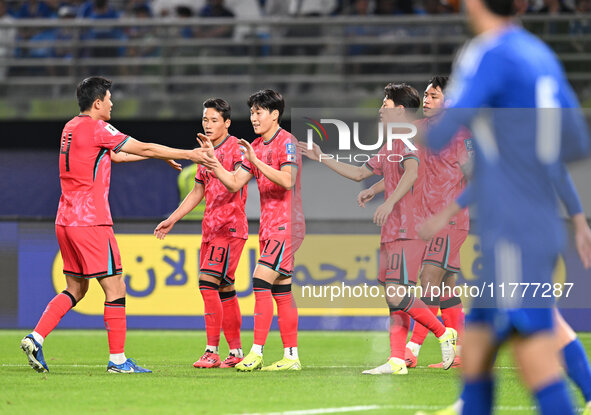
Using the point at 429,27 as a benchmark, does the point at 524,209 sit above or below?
below

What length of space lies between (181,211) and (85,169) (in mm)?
1003

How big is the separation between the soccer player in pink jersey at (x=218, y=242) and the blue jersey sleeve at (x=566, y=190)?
14.0 ft

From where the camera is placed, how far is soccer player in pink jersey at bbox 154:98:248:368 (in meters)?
8.05

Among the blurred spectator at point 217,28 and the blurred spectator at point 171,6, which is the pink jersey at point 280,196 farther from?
the blurred spectator at point 171,6

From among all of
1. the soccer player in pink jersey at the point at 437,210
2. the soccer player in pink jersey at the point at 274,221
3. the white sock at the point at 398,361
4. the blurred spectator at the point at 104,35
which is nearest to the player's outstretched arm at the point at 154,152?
the soccer player in pink jersey at the point at 274,221

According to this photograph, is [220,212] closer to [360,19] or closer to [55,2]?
[360,19]

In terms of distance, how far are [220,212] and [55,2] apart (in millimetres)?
10634

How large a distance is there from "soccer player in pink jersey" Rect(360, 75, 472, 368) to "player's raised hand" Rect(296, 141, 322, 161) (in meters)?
1.00

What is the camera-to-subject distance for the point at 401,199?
7648 mm

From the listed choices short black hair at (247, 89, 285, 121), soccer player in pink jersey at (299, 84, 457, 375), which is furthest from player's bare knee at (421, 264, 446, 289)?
short black hair at (247, 89, 285, 121)

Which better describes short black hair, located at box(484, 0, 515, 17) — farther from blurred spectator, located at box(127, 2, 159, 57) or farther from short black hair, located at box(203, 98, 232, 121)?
blurred spectator, located at box(127, 2, 159, 57)

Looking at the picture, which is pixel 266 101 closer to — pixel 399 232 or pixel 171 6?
pixel 399 232

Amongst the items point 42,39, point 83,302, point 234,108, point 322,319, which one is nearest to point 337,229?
point 322,319

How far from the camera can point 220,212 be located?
812 cm
